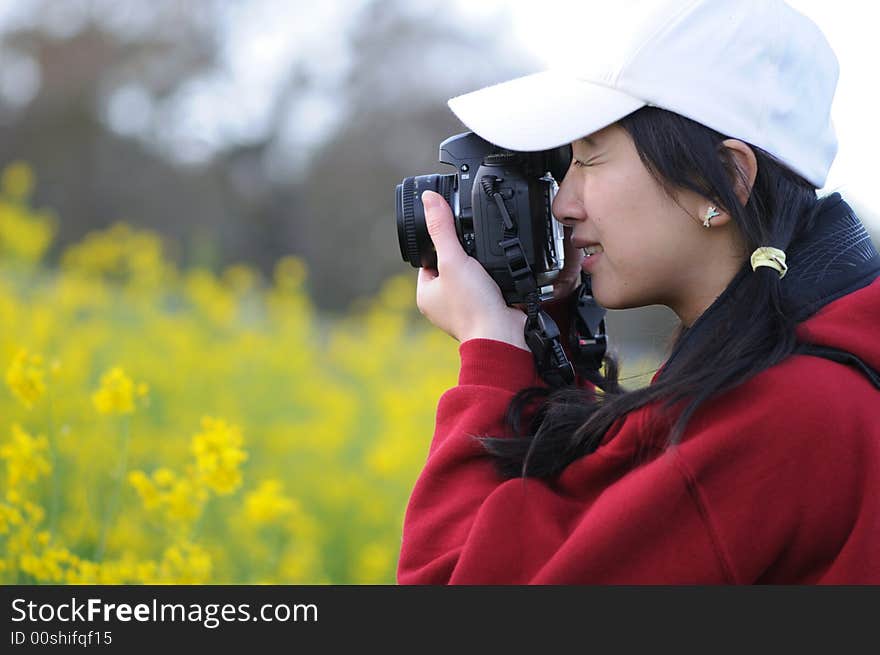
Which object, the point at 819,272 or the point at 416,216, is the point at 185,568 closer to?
the point at 416,216

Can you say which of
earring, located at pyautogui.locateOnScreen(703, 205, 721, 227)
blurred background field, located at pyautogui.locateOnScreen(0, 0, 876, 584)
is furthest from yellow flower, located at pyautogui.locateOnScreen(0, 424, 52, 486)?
earring, located at pyautogui.locateOnScreen(703, 205, 721, 227)

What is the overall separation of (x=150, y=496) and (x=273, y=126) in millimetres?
8858

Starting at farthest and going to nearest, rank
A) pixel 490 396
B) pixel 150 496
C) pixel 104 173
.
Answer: pixel 104 173
pixel 150 496
pixel 490 396

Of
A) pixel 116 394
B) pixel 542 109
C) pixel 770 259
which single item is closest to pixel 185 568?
pixel 116 394

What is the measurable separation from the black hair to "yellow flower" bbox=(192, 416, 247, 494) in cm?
70

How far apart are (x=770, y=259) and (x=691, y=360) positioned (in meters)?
0.15

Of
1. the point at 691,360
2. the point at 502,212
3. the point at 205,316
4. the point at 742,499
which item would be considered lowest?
the point at 742,499

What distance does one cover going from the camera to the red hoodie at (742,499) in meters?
1.02

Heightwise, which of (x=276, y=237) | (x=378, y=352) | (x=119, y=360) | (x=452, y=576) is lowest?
(x=452, y=576)

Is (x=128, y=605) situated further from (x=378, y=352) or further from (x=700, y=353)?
(x=378, y=352)

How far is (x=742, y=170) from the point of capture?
1.19m

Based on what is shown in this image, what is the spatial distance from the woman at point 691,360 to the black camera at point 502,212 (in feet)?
0.24

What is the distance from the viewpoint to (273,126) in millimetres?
10219

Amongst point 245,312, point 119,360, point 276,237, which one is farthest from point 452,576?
point 276,237
